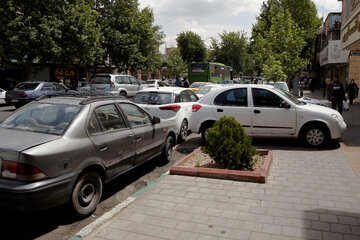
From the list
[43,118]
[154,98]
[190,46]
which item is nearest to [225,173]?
[43,118]

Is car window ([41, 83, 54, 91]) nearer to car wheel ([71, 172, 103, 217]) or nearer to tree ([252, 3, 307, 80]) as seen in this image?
tree ([252, 3, 307, 80])

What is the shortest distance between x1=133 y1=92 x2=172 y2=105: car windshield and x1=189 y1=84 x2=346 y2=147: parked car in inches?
35.6

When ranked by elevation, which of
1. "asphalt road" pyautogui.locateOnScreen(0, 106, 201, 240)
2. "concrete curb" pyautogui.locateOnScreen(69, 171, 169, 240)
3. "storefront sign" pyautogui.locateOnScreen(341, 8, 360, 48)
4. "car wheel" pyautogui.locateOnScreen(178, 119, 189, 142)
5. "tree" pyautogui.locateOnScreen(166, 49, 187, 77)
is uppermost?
"tree" pyautogui.locateOnScreen(166, 49, 187, 77)

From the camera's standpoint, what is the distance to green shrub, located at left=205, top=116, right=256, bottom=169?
5746mm

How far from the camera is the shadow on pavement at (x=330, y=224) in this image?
352cm

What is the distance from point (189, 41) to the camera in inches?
2499

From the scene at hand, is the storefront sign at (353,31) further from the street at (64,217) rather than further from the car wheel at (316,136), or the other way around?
the street at (64,217)

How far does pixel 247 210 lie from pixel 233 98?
4751 mm

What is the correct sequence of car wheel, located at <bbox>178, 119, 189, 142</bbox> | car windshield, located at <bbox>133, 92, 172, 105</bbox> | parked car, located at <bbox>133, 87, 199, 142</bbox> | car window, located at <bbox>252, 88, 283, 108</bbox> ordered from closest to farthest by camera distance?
1. car window, located at <bbox>252, 88, 283, 108</bbox>
2. parked car, located at <bbox>133, 87, 199, 142</bbox>
3. car windshield, located at <bbox>133, 92, 172, 105</bbox>
4. car wheel, located at <bbox>178, 119, 189, 142</bbox>

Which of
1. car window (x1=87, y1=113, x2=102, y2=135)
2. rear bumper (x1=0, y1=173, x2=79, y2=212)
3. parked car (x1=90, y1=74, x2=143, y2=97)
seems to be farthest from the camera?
parked car (x1=90, y1=74, x2=143, y2=97)

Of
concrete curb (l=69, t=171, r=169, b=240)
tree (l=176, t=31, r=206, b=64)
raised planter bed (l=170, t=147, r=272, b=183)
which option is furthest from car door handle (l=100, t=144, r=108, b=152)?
tree (l=176, t=31, r=206, b=64)

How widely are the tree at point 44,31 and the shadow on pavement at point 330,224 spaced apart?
23.1 meters

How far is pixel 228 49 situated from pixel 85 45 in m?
39.4

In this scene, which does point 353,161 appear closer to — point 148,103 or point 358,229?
point 358,229
